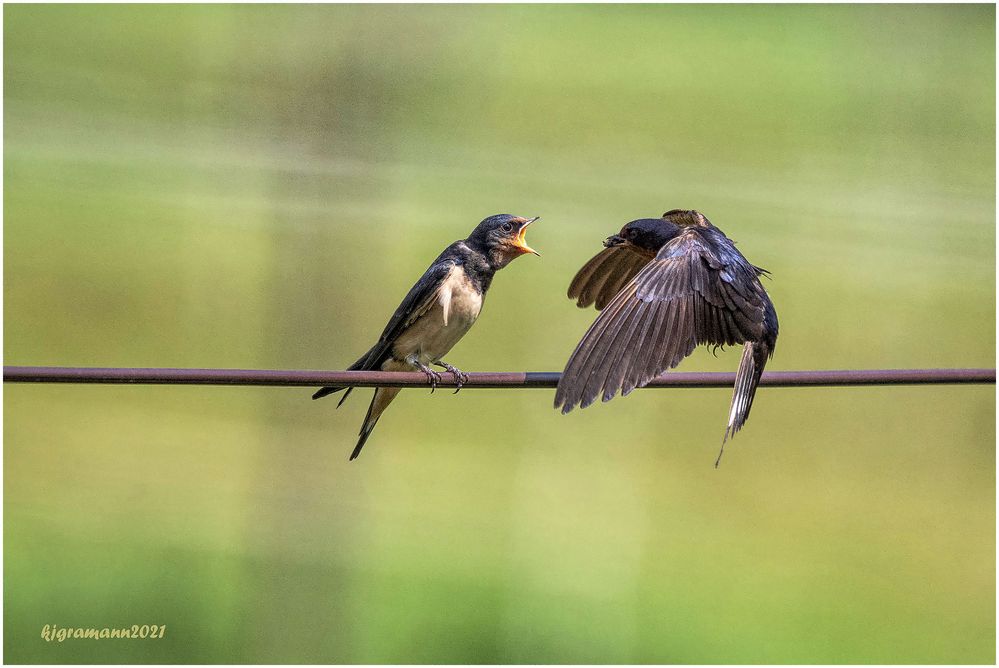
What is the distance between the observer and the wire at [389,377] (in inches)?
103

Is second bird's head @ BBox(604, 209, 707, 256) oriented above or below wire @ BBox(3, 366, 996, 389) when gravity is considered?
above

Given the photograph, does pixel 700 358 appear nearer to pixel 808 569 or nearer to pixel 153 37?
pixel 808 569

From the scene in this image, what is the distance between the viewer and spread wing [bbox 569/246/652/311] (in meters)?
4.66

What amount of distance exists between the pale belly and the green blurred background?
16.9ft

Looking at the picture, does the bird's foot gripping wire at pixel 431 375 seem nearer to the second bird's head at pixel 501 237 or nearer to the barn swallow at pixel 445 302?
the barn swallow at pixel 445 302

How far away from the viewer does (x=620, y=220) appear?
13930 millimetres

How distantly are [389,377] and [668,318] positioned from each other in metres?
1.19

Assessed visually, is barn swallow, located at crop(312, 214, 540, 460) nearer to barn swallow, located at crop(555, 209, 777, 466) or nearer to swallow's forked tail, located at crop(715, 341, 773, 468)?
barn swallow, located at crop(555, 209, 777, 466)

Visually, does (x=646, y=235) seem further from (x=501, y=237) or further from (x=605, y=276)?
(x=501, y=237)

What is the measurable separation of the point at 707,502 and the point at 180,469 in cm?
610

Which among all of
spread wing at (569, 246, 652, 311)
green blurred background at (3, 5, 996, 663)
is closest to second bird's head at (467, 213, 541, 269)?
spread wing at (569, 246, 652, 311)

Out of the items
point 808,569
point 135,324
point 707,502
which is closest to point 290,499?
point 135,324

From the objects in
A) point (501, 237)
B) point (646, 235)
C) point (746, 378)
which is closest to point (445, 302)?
point (501, 237)

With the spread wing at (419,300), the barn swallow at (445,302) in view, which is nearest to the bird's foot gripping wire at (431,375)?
the barn swallow at (445,302)
